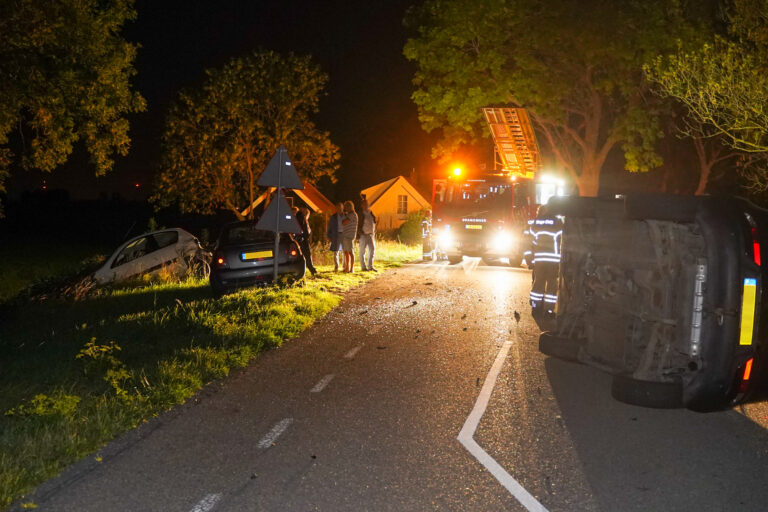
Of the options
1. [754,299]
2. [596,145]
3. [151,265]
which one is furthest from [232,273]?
[596,145]

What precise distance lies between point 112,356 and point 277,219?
421 centimetres

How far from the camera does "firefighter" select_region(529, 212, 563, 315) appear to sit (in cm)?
834

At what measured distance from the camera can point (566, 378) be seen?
25.6 feet

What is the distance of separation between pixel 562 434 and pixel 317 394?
243 cm

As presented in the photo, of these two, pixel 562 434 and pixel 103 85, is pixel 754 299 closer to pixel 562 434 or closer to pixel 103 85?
pixel 562 434

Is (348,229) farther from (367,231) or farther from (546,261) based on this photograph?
(546,261)

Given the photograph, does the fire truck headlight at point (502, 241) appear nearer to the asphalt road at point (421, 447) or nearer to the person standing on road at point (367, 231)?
the person standing on road at point (367, 231)

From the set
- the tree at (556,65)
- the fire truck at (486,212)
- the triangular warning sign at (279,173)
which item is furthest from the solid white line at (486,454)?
the tree at (556,65)

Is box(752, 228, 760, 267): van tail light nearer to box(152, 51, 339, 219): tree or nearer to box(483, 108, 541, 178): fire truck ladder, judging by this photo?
box(483, 108, 541, 178): fire truck ladder

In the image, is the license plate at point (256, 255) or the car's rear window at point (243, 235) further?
the car's rear window at point (243, 235)

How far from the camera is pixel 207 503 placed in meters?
4.43

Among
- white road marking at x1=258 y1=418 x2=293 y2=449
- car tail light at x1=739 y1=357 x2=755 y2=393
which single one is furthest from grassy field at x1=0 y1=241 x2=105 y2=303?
car tail light at x1=739 y1=357 x2=755 y2=393

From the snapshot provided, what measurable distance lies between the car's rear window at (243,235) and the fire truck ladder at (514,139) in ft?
35.1

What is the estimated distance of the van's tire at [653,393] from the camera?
5.56 metres
